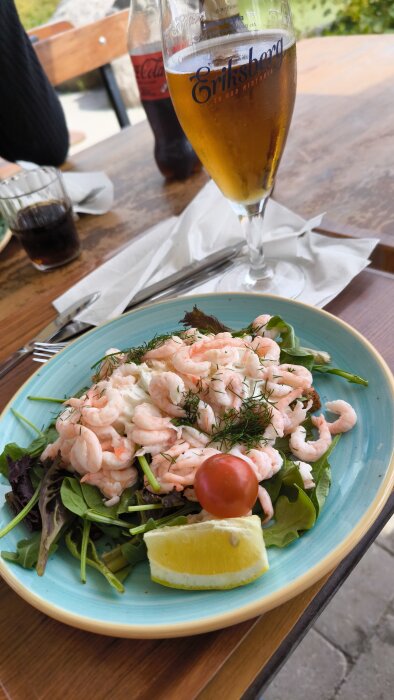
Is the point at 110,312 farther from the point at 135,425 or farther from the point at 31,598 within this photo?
the point at 31,598

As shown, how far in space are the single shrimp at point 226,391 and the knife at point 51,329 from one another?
53 centimetres

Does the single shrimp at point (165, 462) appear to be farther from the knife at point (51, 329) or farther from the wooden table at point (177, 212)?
the knife at point (51, 329)

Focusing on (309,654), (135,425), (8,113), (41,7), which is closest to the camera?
(135,425)

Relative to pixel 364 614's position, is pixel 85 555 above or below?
above

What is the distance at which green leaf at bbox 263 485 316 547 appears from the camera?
681mm

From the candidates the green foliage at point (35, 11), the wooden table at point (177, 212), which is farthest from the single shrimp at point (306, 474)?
the green foliage at point (35, 11)

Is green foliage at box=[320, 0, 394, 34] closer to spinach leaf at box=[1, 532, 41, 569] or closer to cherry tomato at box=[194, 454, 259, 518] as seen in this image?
cherry tomato at box=[194, 454, 259, 518]

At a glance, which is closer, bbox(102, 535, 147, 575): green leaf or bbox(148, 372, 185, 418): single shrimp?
bbox(102, 535, 147, 575): green leaf

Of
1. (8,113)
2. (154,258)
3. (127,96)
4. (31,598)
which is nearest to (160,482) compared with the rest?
(31,598)

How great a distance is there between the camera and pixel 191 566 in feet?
2.16

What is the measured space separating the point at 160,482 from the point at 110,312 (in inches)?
23.2

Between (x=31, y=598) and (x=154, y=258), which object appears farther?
(x=154, y=258)

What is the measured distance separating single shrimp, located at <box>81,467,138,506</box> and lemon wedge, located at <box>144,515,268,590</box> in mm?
109

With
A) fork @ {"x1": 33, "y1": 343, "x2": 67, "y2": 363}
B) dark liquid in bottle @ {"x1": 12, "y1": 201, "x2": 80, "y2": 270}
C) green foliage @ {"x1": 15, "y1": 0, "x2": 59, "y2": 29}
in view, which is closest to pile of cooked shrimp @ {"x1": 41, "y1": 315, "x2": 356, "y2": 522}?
fork @ {"x1": 33, "y1": 343, "x2": 67, "y2": 363}
